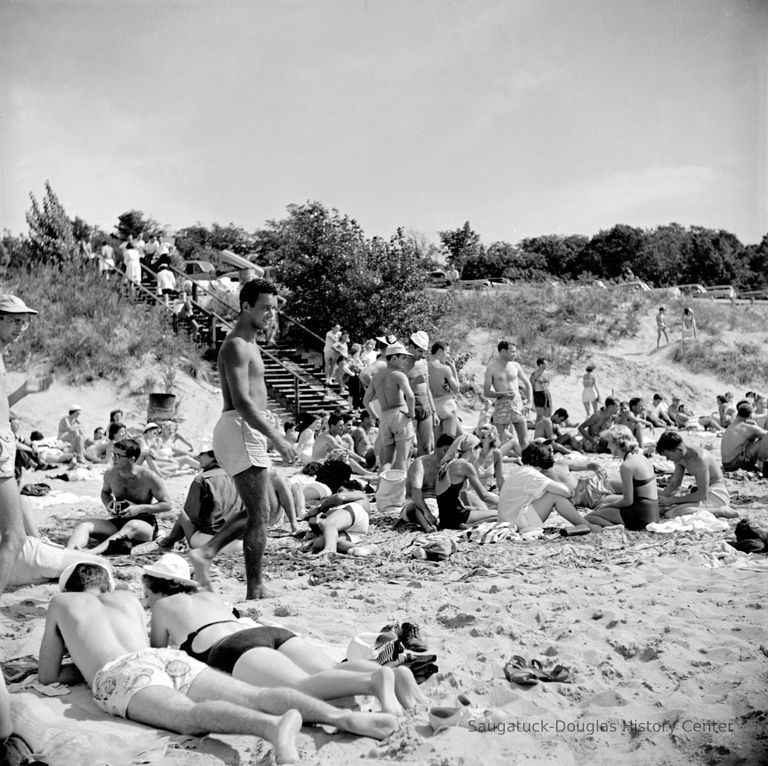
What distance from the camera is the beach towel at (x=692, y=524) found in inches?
246

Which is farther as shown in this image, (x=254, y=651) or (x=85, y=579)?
(x=85, y=579)

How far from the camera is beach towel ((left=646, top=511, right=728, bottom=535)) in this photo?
625cm

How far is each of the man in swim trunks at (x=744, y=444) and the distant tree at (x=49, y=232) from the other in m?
13.8

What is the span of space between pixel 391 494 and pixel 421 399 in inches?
77.8

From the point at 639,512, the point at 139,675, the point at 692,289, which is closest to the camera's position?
the point at 139,675

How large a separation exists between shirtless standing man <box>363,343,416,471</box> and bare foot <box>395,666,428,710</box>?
544 cm

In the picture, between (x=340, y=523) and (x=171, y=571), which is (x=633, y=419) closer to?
(x=340, y=523)

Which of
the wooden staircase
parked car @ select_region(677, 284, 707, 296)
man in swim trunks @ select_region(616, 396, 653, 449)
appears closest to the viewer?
man in swim trunks @ select_region(616, 396, 653, 449)

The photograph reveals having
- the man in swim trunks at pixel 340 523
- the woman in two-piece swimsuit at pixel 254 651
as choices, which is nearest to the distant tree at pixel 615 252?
the man in swim trunks at pixel 340 523

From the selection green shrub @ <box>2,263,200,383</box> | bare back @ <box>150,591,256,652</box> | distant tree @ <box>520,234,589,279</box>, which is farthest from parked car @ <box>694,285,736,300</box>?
bare back @ <box>150,591,256,652</box>

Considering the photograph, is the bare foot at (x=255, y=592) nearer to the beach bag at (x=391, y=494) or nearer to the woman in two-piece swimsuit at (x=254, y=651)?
the woman in two-piece swimsuit at (x=254, y=651)

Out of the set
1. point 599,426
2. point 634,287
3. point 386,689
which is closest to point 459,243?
point 634,287

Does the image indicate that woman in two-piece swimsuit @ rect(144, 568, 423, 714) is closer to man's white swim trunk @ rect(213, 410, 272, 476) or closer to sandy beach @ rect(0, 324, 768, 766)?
sandy beach @ rect(0, 324, 768, 766)

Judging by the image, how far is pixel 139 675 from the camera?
3197 mm
